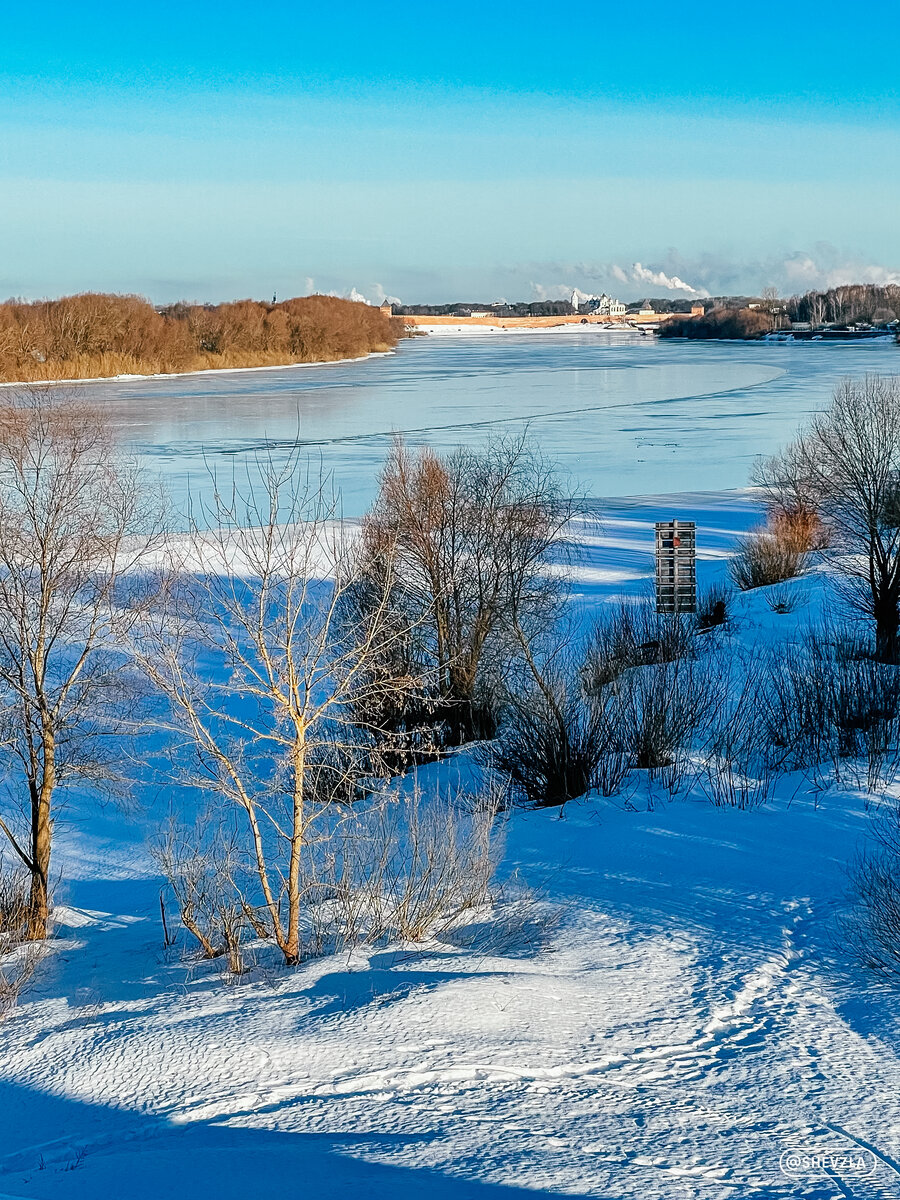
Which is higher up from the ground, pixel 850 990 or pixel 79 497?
pixel 79 497

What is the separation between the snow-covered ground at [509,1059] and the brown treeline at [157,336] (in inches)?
1899

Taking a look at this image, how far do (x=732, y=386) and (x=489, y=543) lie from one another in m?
40.7

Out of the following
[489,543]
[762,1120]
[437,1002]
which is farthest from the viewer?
[489,543]

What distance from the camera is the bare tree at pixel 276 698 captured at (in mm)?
6543

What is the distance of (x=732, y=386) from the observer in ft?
177

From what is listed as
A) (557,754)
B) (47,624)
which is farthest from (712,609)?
(47,624)

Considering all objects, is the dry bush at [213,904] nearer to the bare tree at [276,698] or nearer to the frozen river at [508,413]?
the bare tree at [276,698]

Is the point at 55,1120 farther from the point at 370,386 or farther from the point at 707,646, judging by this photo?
the point at 370,386

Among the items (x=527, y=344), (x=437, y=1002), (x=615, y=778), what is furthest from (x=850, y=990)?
(x=527, y=344)

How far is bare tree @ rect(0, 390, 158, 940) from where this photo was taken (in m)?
10.2

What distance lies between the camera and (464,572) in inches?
633

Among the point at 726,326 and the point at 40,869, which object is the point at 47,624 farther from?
the point at 726,326

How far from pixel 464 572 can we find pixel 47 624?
632 cm

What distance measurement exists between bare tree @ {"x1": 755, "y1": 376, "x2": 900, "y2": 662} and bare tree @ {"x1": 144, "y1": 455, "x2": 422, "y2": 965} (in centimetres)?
790
